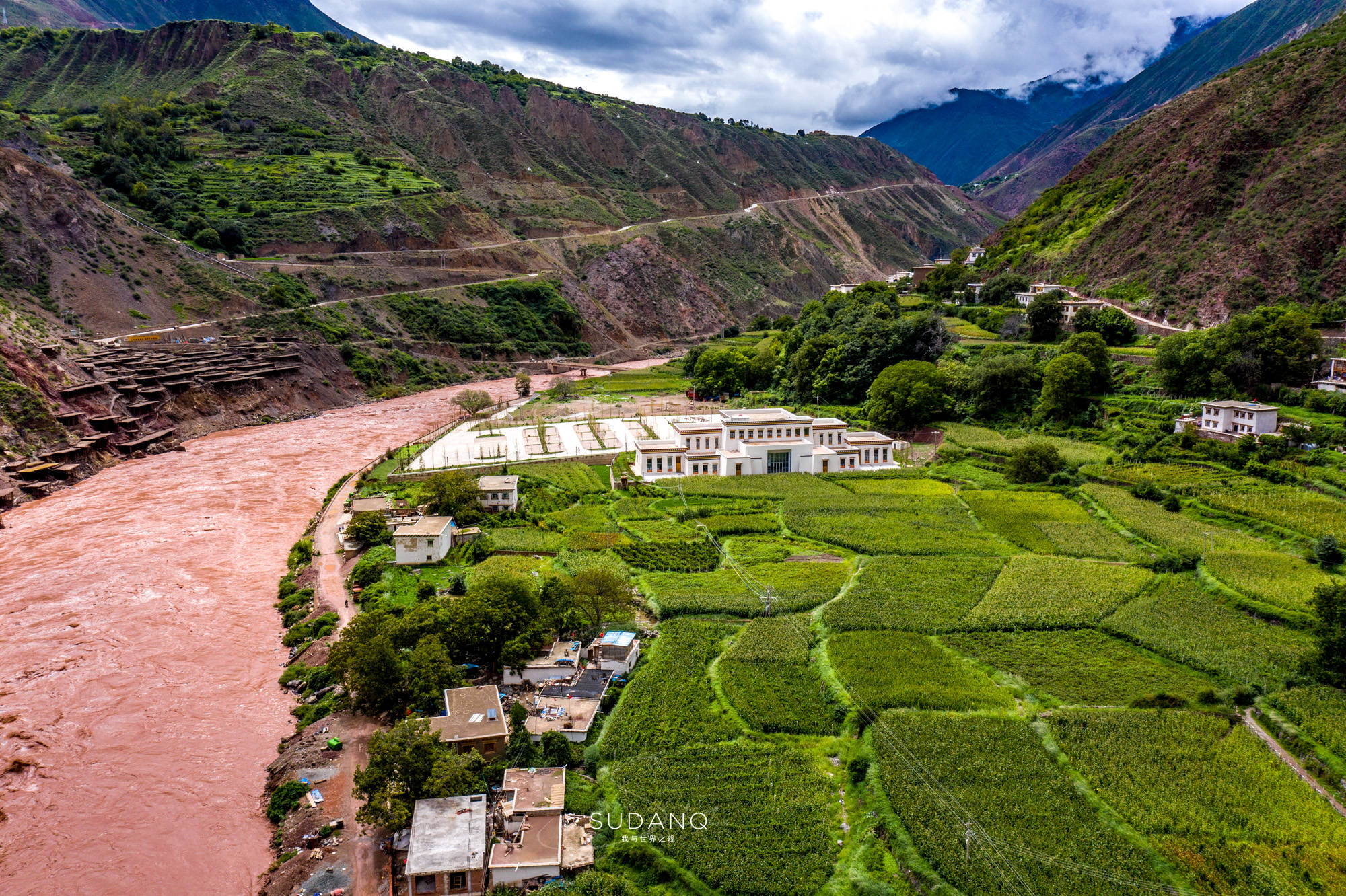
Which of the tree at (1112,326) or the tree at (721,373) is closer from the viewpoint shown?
the tree at (1112,326)

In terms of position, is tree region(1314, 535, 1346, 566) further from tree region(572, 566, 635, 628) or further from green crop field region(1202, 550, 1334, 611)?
tree region(572, 566, 635, 628)

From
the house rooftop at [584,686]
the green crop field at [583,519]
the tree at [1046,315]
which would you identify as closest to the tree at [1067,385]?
the tree at [1046,315]

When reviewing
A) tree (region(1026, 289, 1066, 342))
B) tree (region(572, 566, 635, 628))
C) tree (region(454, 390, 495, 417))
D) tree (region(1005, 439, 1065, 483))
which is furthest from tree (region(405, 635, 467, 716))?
tree (region(1026, 289, 1066, 342))

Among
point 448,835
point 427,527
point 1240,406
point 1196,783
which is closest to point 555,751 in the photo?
point 448,835

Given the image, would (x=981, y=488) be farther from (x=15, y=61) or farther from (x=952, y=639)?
(x=15, y=61)

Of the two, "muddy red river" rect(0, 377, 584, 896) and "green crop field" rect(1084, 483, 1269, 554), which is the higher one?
"green crop field" rect(1084, 483, 1269, 554)

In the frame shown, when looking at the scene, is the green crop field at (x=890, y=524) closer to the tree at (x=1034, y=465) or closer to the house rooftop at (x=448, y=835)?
the tree at (x=1034, y=465)
